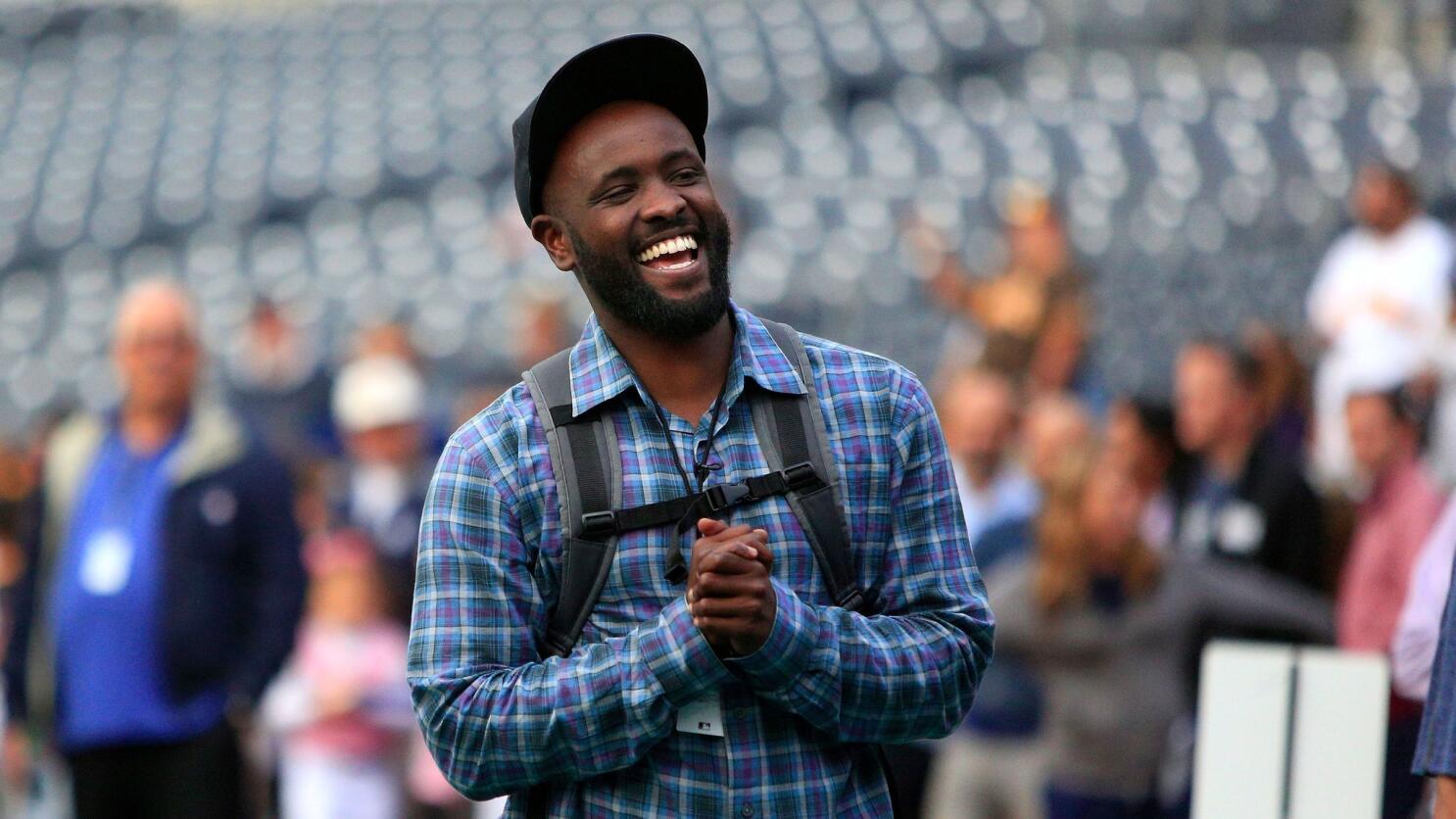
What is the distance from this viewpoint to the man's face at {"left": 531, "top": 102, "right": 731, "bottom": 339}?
2.35 meters

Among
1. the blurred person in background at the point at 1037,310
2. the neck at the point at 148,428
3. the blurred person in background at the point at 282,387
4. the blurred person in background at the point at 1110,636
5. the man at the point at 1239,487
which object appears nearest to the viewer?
the neck at the point at 148,428

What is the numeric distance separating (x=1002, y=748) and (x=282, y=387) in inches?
229

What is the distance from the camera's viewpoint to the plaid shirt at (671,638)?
2207 mm

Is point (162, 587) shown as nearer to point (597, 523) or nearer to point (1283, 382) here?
point (597, 523)

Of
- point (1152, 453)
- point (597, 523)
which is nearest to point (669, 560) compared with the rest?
point (597, 523)

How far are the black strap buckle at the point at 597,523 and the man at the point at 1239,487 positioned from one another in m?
4.63

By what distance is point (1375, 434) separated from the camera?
633 centimetres

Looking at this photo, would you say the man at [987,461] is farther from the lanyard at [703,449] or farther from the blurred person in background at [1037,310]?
the lanyard at [703,449]

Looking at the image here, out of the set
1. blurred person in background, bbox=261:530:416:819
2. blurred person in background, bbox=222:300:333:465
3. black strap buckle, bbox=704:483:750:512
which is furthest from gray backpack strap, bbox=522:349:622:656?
blurred person in background, bbox=222:300:333:465

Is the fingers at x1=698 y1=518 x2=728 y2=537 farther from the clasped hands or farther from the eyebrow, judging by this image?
the eyebrow

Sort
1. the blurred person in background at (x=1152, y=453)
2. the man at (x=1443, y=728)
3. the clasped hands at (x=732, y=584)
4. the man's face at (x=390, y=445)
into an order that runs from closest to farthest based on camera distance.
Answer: the clasped hands at (x=732, y=584) < the man at (x=1443, y=728) < the blurred person in background at (x=1152, y=453) < the man's face at (x=390, y=445)

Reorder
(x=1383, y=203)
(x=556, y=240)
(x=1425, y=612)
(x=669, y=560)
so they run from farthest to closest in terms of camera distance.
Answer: (x=1383, y=203)
(x=1425, y=612)
(x=556, y=240)
(x=669, y=560)

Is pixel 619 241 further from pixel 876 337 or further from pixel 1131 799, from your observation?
pixel 876 337

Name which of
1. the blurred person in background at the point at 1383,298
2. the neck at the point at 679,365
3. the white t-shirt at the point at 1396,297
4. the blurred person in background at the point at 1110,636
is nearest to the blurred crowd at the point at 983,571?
the blurred person in background at the point at 1110,636
